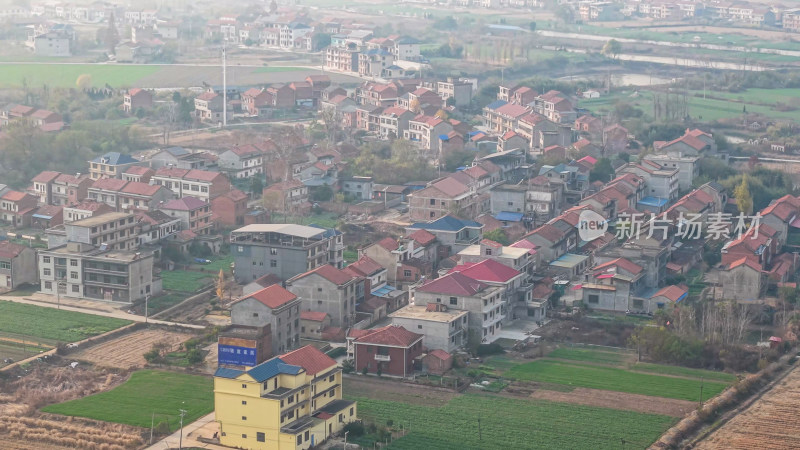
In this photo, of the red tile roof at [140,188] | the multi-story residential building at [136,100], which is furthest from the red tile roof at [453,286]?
the multi-story residential building at [136,100]

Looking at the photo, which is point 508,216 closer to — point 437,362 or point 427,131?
point 427,131

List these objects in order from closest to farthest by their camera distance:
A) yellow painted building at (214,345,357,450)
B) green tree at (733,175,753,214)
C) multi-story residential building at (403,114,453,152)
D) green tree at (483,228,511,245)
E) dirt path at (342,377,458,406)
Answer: yellow painted building at (214,345,357,450) → dirt path at (342,377,458,406) → green tree at (483,228,511,245) → green tree at (733,175,753,214) → multi-story residential building at (403,114,453,152)

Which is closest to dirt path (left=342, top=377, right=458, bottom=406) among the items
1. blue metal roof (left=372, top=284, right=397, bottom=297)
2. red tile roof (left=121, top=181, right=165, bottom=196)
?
blue metal roof (left=372, top=284, right=397, bottom=297)

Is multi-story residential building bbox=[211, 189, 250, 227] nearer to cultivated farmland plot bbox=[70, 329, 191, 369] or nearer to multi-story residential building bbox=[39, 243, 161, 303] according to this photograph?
multi-story residential building bbox=[39, 243, 161, 303]

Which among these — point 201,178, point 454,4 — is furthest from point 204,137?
point 454,4

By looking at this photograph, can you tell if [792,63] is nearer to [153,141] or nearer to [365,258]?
[153,141]

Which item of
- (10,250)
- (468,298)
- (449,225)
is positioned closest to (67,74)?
(10,250)
